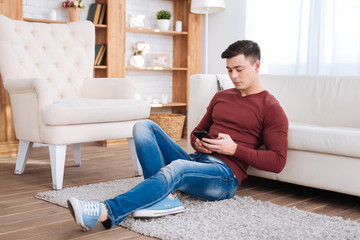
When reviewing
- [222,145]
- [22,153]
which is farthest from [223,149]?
[22,153]

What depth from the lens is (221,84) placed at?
3002mm

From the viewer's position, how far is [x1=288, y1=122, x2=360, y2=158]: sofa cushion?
2.05 metres

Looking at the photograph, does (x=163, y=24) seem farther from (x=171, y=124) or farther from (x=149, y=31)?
(x=171, y=124)

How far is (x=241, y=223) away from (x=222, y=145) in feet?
1.15

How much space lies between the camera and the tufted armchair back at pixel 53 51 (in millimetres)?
2982

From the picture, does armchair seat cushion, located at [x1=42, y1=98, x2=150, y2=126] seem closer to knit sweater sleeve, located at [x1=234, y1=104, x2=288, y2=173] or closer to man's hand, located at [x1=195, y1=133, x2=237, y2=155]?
man's hand, located at [x1=195, y1=133, x2=237, y2=155]

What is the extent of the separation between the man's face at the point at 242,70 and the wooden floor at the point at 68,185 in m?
0.65

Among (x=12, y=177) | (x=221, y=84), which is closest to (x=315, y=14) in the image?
(x=221, y=84)

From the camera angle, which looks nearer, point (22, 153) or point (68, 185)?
point (68, 185)

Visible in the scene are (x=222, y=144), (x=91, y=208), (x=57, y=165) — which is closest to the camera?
(x=91, y=208)

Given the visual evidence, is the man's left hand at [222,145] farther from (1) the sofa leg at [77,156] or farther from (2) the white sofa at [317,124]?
(1) the sofa leg at [77,156]

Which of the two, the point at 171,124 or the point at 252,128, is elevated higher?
the point at 252,128

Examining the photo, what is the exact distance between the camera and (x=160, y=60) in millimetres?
4895

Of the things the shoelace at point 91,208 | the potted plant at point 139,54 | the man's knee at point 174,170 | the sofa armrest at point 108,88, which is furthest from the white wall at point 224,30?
the shoelace at point 91,208
